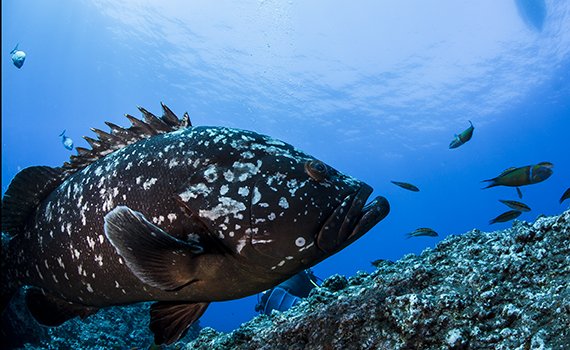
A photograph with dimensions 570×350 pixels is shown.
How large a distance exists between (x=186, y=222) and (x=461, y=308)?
2.05 metres

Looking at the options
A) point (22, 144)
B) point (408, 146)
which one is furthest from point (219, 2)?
point (22, 144)

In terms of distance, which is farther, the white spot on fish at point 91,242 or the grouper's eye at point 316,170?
the white spot on fish at point 91,242

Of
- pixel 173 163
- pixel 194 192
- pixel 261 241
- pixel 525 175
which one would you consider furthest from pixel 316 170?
pixel 525 175

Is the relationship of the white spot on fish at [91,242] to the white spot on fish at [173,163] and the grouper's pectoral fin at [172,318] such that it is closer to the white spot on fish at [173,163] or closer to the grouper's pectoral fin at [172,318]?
the grouper's pectoral fin at [172,318]

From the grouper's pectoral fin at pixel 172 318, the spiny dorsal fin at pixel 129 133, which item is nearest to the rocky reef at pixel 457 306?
the grouper's pectoral fin at pixel 172 318

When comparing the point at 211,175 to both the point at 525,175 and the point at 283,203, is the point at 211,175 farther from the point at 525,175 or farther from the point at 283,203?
the point at 525,175

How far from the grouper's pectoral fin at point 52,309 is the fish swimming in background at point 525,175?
5093mm

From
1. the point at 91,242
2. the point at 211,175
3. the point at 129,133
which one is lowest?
the point at 91,242

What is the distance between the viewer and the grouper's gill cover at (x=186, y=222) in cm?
203

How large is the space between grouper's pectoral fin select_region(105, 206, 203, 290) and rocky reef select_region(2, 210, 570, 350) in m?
0.94

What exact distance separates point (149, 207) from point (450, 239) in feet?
10.0

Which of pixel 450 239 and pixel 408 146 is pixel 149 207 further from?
pixel 408 146

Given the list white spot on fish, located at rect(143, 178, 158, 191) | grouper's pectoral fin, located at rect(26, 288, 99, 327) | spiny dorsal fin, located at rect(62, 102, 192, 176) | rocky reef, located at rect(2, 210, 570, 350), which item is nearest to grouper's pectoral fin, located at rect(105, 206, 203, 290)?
white spot on fish, located at rect(143, 178, 158, 191)

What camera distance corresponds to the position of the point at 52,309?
2891mm
